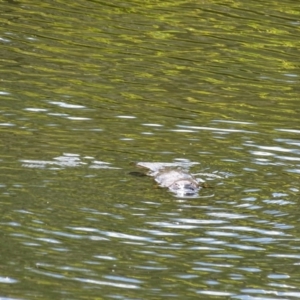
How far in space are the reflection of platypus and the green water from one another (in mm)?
100

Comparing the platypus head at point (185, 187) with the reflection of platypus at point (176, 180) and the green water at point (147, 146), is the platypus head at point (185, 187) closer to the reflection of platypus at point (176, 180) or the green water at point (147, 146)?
the reflection of platypus at point (176, 180)

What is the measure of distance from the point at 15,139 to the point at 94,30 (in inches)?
234

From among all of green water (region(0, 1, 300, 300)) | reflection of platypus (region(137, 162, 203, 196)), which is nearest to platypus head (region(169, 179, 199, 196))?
reflection of platypus (region(137, 162, 203, 196))

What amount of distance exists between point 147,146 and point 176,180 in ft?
5.40

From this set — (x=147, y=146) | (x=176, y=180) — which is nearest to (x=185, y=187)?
(x=176, y=180)

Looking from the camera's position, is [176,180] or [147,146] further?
[147,146]

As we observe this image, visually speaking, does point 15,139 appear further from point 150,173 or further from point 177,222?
point 177,222

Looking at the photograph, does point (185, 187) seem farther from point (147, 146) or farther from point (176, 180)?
point (147, 146)

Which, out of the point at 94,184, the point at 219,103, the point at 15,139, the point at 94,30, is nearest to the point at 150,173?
the point at 94,184

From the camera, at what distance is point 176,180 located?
37.3 ft

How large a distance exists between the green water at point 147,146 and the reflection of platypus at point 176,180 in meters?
→ 0.10

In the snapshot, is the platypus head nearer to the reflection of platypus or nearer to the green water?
the reflection of platypus

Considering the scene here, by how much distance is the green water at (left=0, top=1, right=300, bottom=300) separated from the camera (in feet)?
31.1

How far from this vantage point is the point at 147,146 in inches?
510
